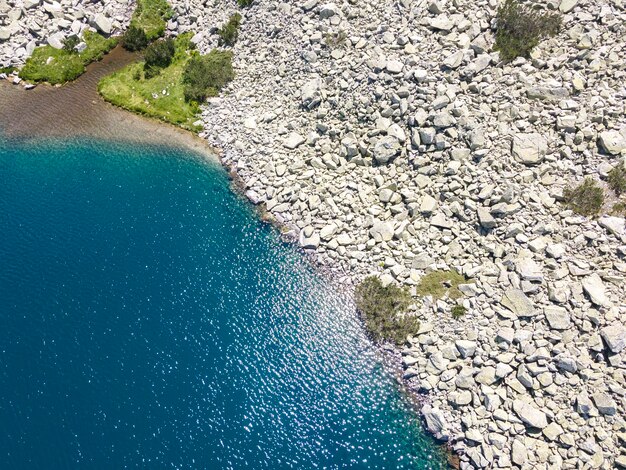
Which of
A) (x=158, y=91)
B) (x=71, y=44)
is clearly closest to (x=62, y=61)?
(x=71, y=44)

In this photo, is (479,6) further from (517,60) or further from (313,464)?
(313,464)

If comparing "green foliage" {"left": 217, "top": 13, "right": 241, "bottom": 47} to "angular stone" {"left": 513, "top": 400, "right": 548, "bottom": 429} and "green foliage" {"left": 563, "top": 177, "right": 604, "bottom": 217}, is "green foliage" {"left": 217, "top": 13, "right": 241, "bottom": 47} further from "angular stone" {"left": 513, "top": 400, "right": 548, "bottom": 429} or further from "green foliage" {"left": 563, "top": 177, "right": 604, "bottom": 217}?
"angular stone" {"left": 513, "top": 400, "right": 548, "bottom": 429}

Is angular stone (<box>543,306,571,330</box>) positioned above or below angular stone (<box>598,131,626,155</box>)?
below

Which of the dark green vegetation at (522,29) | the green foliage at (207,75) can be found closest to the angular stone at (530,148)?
the dark green vegetation at (522,29)

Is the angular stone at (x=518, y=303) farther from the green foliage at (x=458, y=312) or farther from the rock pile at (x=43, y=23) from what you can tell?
the rock pile at (x=43, y=23)

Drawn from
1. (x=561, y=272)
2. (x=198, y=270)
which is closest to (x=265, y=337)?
(x=198, y=270)

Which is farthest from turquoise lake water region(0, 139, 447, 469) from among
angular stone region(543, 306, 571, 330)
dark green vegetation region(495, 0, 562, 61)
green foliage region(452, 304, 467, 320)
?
dark green vegetation region(495, 0, 562, 61)
